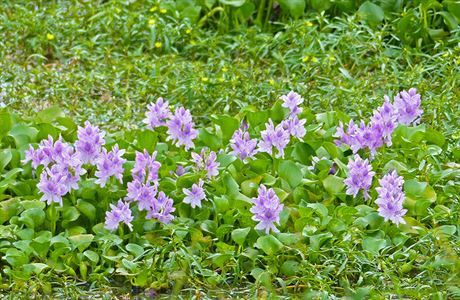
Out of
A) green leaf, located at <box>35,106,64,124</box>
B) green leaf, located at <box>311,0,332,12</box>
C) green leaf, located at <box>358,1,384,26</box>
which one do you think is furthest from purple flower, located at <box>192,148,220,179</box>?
green leaf, located at <box>311,0,332,12</box>

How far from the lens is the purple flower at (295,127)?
5176 mm

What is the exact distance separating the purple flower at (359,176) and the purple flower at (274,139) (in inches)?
15.3

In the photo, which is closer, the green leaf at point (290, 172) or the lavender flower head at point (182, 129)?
the green leaf at point (290, 172)

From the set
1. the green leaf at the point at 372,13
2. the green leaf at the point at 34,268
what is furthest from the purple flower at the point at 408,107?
the green leaf at the point at 34,268

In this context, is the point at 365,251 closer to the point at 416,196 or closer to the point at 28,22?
the point at 416,196

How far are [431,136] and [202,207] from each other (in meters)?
1.38

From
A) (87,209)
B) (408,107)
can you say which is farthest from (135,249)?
(408,107)

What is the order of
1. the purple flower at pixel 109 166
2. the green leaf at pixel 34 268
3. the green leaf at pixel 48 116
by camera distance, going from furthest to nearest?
1. the green leaf at pixel 48 116
2. the purple flower at pixel 109 166
3. the green leaf at pixel 34 268

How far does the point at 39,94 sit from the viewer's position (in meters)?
6.53

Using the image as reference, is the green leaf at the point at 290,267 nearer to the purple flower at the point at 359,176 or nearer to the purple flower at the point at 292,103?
the purple flower at the point at 359,176

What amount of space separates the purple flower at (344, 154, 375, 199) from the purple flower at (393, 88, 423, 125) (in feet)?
2.35

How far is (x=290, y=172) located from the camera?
4.96 m

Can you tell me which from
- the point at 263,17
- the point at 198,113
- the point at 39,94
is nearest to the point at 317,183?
the point at 198,113

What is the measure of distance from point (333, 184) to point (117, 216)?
3.38ft
